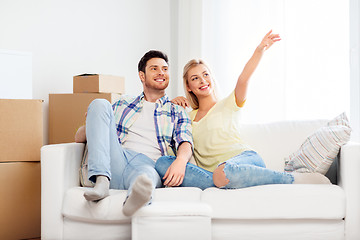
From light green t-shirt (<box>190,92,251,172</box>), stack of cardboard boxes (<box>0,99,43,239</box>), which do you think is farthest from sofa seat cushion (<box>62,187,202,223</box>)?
stack of cardboard boxes (<box>0,99,43,239</box>)

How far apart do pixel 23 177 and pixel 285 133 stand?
54.5 inches

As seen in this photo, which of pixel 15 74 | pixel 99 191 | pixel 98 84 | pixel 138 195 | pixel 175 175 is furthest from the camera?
pixel 98 84

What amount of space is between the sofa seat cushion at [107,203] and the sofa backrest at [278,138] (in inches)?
24.7

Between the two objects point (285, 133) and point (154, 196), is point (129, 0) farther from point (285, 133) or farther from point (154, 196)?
point (154, 196)

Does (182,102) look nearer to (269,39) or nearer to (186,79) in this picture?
(186,79)

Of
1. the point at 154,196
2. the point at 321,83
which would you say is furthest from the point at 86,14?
the point at 154,196

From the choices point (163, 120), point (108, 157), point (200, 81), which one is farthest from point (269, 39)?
point (108, 157)

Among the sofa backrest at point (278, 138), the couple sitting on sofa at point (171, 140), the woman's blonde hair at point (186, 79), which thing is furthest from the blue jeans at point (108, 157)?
the sofa backrest at point (278, 138)

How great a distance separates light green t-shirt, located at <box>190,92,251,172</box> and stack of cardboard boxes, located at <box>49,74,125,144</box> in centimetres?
90

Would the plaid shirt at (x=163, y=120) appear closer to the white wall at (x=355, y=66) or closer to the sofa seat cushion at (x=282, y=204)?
the sofa seat cushion at (x=282, y=204)

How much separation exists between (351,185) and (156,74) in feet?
3.68

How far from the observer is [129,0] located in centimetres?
400

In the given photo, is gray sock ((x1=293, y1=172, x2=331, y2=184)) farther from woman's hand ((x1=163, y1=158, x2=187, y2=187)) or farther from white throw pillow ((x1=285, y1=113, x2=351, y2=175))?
woman's hand ((x1=163, y1=158, x2=187, y2=187))

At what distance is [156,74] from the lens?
2.40m
